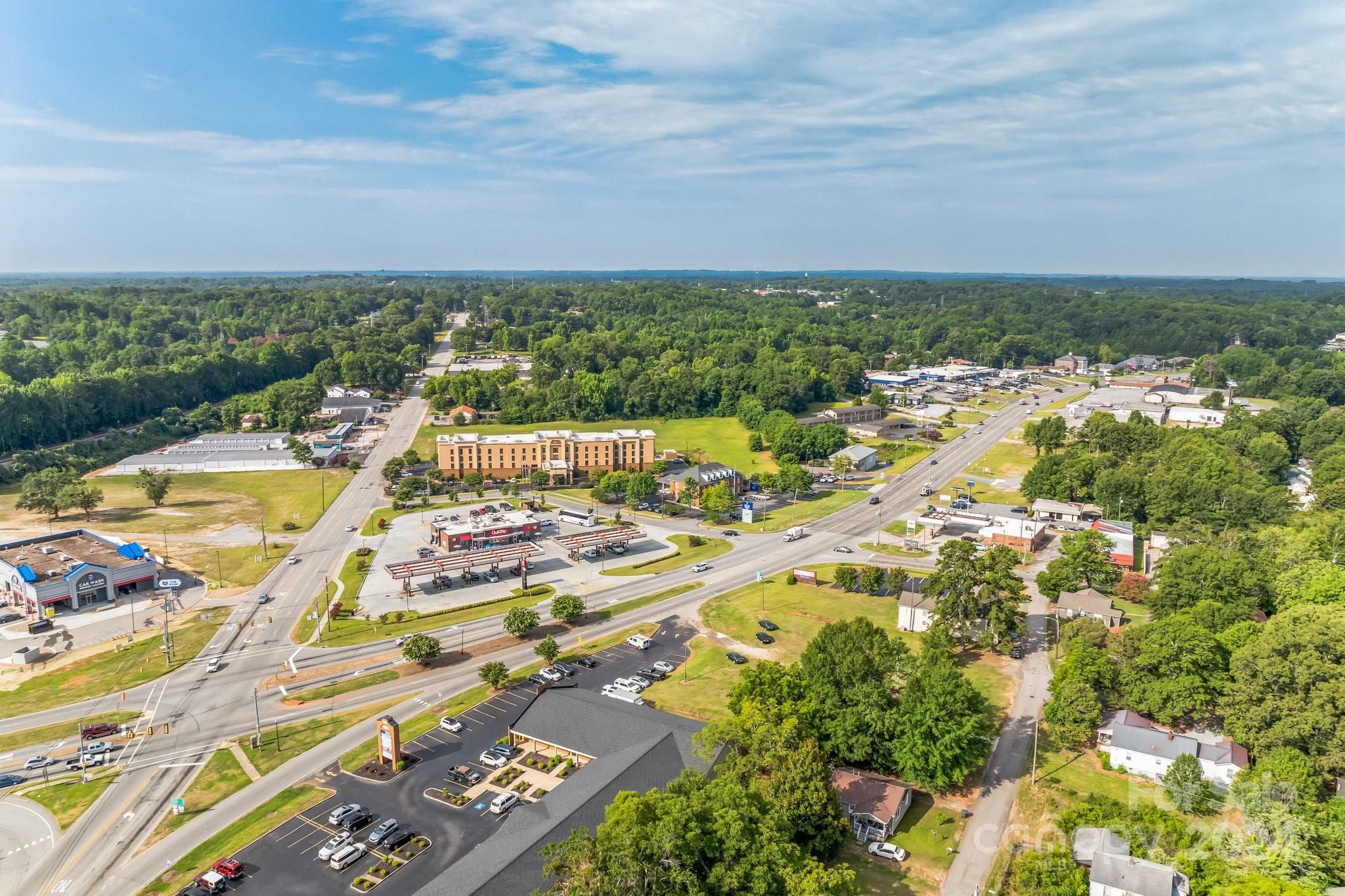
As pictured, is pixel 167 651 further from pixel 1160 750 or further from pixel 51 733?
pixel 1160 750

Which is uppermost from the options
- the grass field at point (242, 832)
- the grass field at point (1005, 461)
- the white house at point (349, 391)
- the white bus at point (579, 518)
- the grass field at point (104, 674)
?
the white house at point (349, 391)

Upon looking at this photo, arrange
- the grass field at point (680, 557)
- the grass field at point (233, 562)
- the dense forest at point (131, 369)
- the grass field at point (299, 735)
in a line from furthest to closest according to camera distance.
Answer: the dense forest at point (131, 369) → the grass field at point (680, 557) → the grass field at point (233, 562) → the grass field at point (299, 735)

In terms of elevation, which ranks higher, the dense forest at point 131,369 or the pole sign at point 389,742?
the dense forest at point 131,369

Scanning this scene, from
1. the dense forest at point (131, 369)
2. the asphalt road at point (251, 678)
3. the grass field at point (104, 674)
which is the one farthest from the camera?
the dense forest at point (131, 369)

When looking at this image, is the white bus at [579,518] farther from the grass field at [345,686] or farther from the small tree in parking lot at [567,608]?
the grass field at [345,686]

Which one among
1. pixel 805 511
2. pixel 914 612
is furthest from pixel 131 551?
pixel 805 511

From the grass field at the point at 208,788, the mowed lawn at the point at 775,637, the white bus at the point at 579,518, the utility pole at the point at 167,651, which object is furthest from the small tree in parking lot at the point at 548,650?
the white bus at the point at 579,518

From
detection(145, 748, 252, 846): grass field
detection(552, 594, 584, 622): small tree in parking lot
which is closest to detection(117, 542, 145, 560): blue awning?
detection(145, 748, 252, 846): grass field
